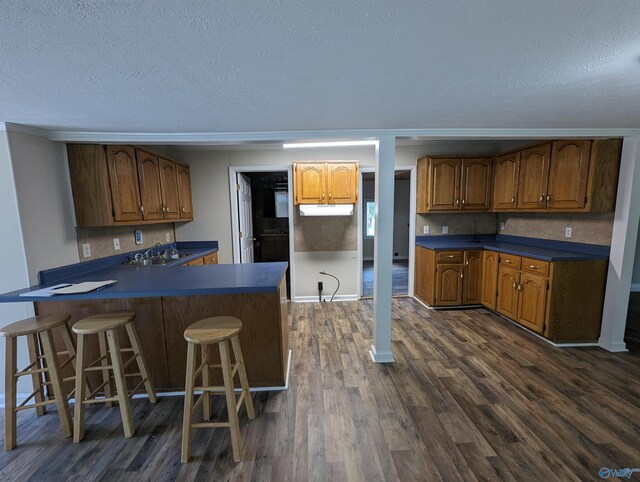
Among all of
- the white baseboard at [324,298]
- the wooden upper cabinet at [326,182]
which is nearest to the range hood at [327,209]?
the wooden upper cabinet at [326,182]

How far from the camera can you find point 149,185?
111 inches

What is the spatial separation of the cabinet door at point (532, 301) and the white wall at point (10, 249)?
4.48 m

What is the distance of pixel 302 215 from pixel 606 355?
362cm

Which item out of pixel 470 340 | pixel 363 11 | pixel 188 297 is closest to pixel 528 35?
pixel 363 11

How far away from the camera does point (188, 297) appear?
1.95 m

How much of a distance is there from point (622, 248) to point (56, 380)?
15.2ft

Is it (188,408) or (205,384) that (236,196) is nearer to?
(205,384)

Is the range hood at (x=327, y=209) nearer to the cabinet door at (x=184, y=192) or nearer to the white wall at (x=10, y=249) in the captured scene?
the cabinet door at (x=184, y=192)

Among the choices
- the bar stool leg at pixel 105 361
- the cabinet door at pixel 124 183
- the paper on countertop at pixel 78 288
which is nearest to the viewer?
the paper on countertop at pixel 78 288

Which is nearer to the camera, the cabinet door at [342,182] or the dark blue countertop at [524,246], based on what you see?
the dark blue countertop at [524,246]

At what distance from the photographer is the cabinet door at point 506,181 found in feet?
10.5

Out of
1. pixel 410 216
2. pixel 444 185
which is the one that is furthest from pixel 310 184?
pixel 444 185

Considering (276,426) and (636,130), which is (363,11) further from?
(636,130)

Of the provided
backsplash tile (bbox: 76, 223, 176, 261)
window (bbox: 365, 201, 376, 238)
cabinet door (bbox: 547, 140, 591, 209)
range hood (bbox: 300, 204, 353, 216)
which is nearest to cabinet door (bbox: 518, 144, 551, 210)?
cabinet door (bbox: 547, 140, 591, 209)
